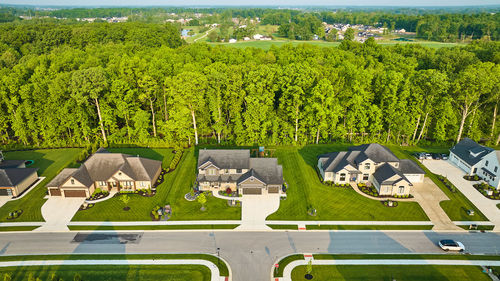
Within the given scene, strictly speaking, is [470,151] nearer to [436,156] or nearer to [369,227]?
[436,156]

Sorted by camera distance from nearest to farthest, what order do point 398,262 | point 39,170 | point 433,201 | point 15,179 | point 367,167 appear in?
A: point 398,262 < point 433,201 < point 15,179 < point 367,167 < point 39,170

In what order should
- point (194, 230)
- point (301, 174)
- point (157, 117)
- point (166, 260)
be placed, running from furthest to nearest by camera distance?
point (157, 117) → point (301, 174) → point (194, 230) → point (166, 260)

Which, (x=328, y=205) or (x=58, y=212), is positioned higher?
(x=58, y=212)

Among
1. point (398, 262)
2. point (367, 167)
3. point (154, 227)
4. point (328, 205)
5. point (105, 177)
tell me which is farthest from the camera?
point (367, 167)

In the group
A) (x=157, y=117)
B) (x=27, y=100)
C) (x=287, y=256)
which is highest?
(x=27, y=100)

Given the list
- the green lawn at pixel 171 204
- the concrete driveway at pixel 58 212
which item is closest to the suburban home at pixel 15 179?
the concrete driveway at pixel 58 212

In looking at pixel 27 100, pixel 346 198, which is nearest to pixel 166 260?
pixel 346 198

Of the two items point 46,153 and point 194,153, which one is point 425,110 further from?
point 46,153

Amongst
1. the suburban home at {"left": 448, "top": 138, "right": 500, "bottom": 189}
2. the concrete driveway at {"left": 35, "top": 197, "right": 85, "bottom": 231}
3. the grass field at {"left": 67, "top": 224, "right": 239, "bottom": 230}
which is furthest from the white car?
the concrete driveway at {"left": 35, "top": 197, "right": 85, "bottom": 231}

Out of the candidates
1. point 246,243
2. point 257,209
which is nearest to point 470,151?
point 257,209
